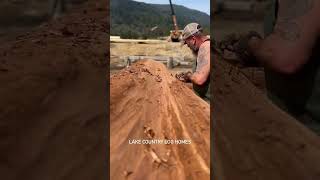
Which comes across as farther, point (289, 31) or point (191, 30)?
point (191, 30)

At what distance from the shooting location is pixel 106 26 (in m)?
1.84

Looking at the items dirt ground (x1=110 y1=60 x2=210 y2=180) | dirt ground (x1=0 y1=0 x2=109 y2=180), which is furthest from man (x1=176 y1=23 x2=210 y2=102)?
dirt ground (x1=0 y1=0 x2=109 y2=180)

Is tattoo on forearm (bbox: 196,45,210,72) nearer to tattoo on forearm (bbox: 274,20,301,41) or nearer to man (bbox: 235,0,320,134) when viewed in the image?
man (bbox: 235,0,320,134)

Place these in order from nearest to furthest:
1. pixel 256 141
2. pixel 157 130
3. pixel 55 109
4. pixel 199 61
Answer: pixel 256 141
pixel 55 109
pixel 157 130
pixel 199 61

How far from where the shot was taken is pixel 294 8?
52.9 inches

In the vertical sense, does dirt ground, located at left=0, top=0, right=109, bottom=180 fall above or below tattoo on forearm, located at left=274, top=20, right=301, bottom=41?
below

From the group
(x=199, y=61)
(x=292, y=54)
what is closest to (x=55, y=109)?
(x=292, y=54)

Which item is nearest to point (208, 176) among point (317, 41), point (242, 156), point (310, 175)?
point (242, 156)

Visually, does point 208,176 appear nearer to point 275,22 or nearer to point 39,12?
point 275,22

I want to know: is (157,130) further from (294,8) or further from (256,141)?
(294,8)

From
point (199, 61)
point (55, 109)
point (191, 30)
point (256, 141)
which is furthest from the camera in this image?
point (191, 30)

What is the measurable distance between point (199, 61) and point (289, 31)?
0.96 metres

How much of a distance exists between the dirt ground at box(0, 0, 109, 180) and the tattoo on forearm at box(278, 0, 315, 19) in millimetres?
569

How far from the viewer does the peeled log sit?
45.2 inches
